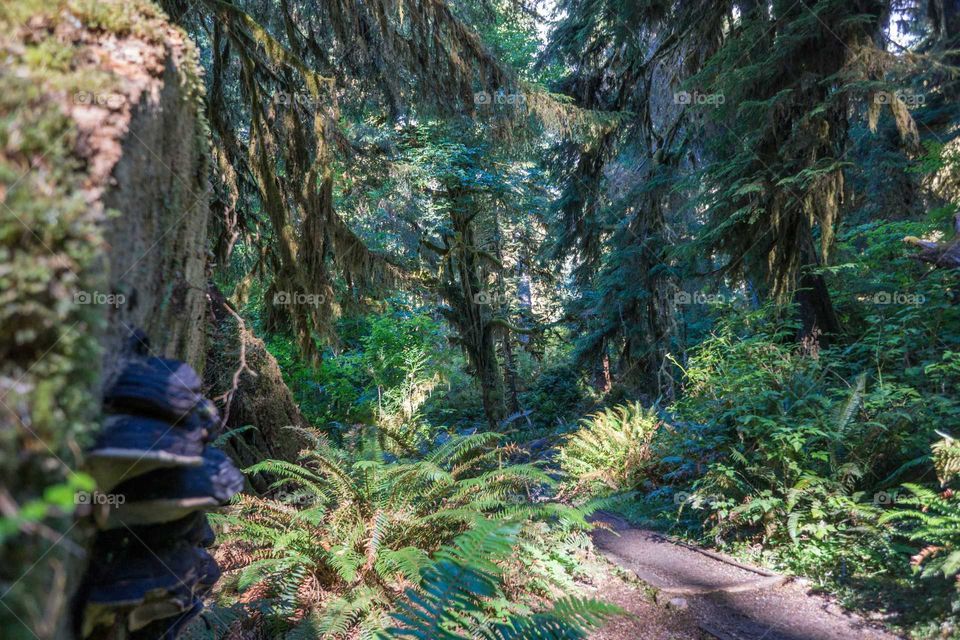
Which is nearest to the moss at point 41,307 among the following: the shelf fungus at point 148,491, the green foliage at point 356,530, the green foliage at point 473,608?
the shelf fungus at point 148,491

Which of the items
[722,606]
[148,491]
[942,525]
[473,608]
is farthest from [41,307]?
[942,525]

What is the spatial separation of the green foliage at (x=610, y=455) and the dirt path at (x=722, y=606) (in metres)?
2.06

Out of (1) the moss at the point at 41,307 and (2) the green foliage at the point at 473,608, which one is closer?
(1) the moss at the point at 41,307

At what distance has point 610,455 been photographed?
7.30 metres

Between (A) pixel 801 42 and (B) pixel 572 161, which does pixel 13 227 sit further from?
(B) pixel 572 161

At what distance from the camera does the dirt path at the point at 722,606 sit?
10.8ft

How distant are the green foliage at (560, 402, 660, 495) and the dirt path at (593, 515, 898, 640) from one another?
206cm

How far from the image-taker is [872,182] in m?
9.25

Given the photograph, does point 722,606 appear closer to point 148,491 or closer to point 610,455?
point 610,455

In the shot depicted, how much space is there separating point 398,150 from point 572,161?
3798mm

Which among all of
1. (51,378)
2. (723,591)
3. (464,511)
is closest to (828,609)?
(723,591)

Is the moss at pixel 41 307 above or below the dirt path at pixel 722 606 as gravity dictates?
above

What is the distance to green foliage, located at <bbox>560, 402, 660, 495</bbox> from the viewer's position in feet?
22.3

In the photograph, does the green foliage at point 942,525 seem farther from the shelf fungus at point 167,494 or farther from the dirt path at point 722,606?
the shelf fungus at point 167,494
